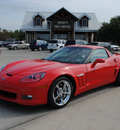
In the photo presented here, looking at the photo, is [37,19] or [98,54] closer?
[98,54]

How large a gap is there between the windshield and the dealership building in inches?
1142

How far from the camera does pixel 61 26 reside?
33000 mm

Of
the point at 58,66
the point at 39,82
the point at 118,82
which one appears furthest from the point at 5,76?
the point at 118,82

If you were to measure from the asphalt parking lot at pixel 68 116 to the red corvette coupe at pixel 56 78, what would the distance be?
24cm

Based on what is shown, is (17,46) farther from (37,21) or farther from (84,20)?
(84,20)

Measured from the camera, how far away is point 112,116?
329cm

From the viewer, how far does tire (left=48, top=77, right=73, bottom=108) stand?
340 cm

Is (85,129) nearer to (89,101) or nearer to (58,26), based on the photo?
(89,101)

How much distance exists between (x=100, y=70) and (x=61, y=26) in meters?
29.6

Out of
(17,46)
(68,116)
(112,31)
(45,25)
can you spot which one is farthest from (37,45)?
(68,116)

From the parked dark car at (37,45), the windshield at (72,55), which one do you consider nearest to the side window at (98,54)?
the windshield at (72,55)

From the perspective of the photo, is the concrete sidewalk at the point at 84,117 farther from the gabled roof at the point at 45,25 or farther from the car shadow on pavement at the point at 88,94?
the gabled roof at the point at 45,25

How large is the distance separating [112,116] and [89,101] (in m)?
0.83

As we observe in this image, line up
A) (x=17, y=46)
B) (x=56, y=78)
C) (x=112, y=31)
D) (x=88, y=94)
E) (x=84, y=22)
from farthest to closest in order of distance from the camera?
1. (x=84, y=22)
2. (x=112, y=31)
3. (x=17, y=46)
4. (x=88, y=94)
5. (x=56, y=78)
